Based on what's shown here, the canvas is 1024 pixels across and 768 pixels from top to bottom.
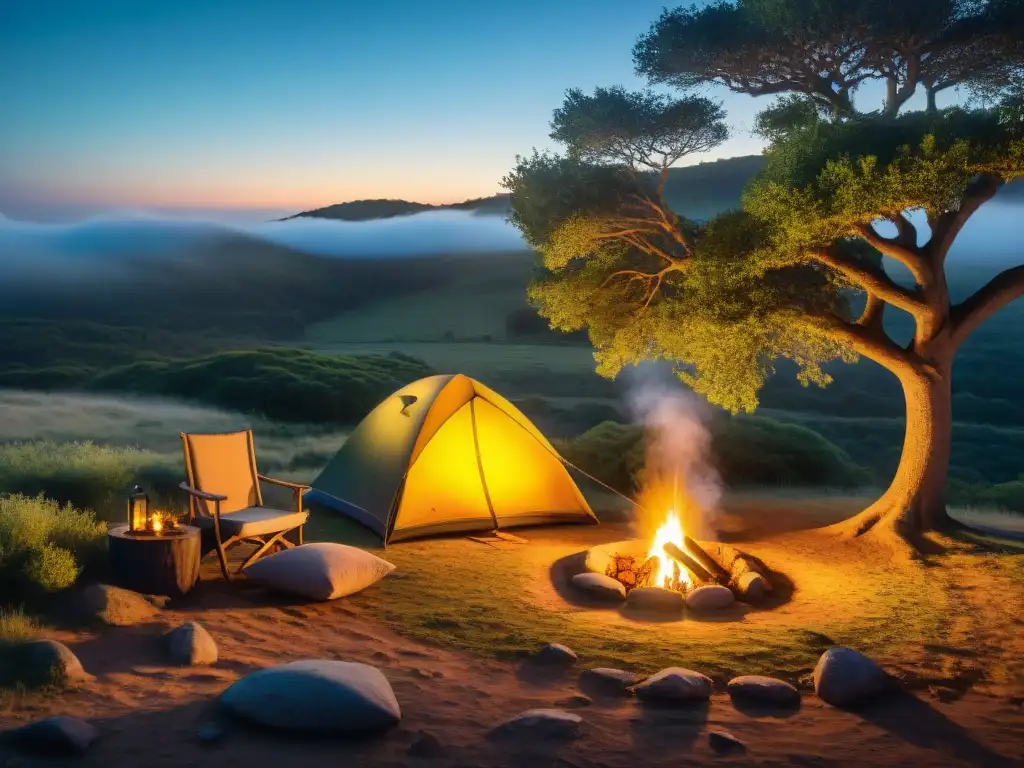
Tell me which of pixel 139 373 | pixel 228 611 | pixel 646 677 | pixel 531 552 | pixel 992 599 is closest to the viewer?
pixel 646 677

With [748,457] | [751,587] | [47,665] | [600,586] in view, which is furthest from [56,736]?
[748,457]

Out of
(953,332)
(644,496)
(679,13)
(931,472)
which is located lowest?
(644,496)

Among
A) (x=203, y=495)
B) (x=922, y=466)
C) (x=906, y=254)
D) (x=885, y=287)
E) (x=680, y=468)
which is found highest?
(x=906, y=254)

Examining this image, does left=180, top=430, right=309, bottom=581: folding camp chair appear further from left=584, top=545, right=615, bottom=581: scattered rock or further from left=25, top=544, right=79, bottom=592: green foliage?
left=584, top=545, right=615, bottom=581: scattered rock

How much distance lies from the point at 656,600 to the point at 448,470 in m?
3.06

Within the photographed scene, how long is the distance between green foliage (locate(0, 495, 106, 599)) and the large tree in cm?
594

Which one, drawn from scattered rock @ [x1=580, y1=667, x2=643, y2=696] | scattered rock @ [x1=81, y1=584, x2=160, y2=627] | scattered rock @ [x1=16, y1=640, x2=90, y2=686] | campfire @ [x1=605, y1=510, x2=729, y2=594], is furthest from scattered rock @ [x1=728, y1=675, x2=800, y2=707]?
scattered rock @ [x1=81, y1=584, x2=160, y2=627]

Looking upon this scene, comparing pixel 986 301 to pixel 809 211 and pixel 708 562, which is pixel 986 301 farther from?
pixel 708 562

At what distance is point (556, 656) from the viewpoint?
18.0ft

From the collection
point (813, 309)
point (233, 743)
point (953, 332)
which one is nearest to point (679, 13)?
point (813, 309)

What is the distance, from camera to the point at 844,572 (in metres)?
8.12

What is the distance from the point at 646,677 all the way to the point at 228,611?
2.90 metres

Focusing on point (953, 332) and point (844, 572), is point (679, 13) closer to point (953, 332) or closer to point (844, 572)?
point (953, 332)

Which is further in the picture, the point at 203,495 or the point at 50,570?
the point at 203,495
